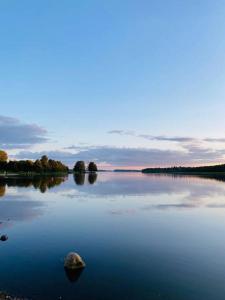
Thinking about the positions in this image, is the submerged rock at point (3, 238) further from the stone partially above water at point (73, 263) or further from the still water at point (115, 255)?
the stone partially above water at point (73, 263)

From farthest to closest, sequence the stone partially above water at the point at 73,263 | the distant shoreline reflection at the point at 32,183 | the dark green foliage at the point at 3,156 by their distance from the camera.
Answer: the dark green foliage at the point at 3,156
the distant shoreline reflection at the point at 32,183
the stone partially above water at the point at 73,263

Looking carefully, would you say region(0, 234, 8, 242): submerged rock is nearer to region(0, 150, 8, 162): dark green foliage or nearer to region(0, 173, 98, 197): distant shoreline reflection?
region(0, 173, 98, 197): distant shoreline reflection

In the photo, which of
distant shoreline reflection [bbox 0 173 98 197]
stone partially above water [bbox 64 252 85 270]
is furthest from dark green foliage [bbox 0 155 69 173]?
stone partially above water [bbox 64 252 85 270]

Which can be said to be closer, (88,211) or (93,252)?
(93,252)

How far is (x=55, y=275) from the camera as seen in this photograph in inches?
543

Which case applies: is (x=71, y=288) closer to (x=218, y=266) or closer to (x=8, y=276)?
(x=8, y=276)

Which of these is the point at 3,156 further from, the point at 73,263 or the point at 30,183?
the point at 73,263

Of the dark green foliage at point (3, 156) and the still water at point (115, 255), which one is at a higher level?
the dark green foliage at point (3, 156)

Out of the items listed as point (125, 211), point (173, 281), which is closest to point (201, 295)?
point (173, 281)

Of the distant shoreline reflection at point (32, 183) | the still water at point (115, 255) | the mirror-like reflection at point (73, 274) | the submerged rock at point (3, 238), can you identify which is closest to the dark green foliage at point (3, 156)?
the distant shoreline reflection at point (32, 183)

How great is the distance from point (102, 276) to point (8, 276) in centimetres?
463

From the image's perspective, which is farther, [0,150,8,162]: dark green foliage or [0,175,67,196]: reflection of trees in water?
[0,150,8,162]: dark green foliage

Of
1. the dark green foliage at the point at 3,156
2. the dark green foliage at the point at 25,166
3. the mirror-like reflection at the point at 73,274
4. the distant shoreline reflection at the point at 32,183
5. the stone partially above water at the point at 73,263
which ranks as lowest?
the mirror-like reflection at the point at 73,274

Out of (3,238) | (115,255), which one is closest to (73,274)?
(115,255)
